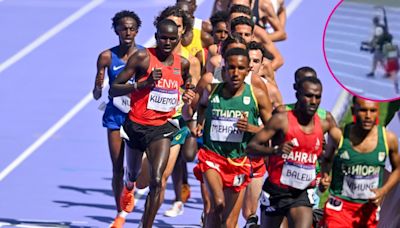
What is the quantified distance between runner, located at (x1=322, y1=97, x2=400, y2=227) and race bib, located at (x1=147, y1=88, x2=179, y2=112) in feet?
8.23

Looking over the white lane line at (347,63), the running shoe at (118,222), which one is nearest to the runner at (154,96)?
the running shoe at (118,222)

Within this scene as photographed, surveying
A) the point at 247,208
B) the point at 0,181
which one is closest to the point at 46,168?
the point at 0,181

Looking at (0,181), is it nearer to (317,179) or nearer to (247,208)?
(247,208)

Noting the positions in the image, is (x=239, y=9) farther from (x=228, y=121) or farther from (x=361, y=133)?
(x=361, y=133)

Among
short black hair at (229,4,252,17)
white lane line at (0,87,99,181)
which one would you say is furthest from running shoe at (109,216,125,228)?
white lane line at (0,87,99,181)

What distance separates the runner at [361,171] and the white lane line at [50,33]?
1291 cm

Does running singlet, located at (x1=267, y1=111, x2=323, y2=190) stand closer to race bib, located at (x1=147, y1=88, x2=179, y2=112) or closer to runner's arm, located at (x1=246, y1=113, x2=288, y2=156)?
runner's arm, located at (x1=246, y1=113, x2=288, y2=156)

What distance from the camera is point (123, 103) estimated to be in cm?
1405

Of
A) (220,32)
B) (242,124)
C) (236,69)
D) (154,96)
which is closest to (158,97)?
(154,96)

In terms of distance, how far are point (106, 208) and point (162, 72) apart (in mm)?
3271

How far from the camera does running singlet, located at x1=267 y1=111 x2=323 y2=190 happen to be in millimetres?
11203

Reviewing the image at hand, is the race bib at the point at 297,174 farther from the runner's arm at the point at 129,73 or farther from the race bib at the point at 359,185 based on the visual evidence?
the runner's arm at the point at 129,73

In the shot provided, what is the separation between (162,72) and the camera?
1312 cm

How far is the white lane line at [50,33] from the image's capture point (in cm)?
2386
